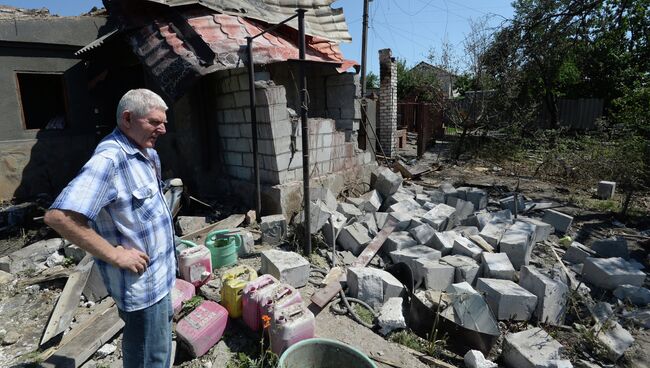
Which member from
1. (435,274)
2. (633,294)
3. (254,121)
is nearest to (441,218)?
(435,274)

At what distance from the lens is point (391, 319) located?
333 centimetres

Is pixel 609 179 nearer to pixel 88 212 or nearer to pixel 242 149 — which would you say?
pixel 242 149

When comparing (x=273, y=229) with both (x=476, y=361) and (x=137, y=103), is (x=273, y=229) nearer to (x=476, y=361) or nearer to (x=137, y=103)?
(x=476, y=361)

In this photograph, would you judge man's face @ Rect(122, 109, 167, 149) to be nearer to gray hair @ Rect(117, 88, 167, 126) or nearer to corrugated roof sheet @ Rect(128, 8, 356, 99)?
gray hair @ Rect(117, 88, 167, 126)

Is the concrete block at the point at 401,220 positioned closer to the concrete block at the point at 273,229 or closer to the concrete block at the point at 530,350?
the concrete block at the point at 273,229

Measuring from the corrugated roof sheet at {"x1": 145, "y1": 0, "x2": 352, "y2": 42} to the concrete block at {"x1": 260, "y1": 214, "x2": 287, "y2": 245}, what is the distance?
335cm

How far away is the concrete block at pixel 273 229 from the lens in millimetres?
4871

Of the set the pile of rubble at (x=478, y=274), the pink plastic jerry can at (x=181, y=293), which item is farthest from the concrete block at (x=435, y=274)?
the pink plastic jerry can at (x=181, y=293)

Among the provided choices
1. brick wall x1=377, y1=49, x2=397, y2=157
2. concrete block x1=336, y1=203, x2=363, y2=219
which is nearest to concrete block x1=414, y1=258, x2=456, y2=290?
concrete block x1=336, y1=203, x2=363, y2=219

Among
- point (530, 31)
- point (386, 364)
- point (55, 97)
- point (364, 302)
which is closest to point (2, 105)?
point (55, 97)

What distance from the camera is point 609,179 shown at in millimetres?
8320

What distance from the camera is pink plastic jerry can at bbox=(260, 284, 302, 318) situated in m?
2.86

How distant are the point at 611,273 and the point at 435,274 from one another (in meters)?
2.04

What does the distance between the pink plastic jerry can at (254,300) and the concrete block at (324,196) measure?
8.79ft
